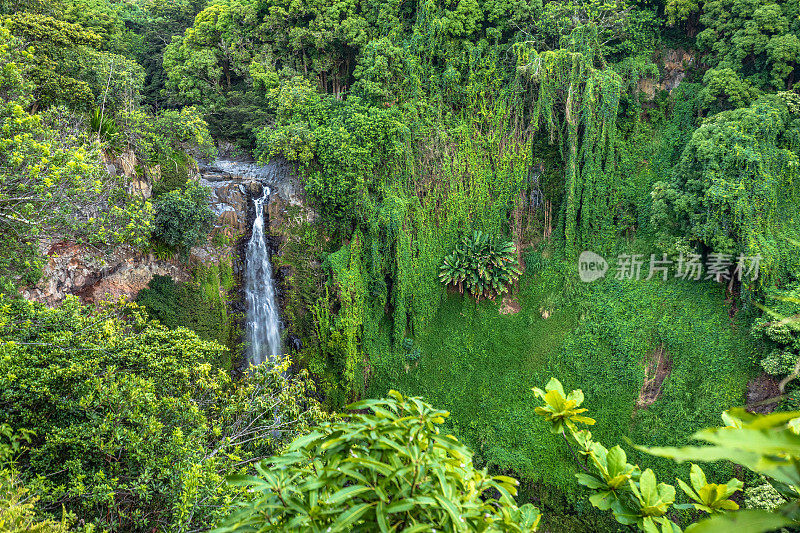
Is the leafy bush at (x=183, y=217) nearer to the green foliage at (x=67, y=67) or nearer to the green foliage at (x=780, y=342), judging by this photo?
the green foliage at (x=67, y=67)

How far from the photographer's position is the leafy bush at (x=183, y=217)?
10.8 meters

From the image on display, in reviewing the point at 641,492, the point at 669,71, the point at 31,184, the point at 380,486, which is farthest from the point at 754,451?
the point at 669,71

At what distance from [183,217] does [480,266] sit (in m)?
8.17

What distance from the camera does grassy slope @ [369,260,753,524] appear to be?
11.6 meters

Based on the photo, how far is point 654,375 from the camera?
1231cm

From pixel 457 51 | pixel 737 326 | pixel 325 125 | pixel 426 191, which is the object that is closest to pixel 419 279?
pixel 426 191

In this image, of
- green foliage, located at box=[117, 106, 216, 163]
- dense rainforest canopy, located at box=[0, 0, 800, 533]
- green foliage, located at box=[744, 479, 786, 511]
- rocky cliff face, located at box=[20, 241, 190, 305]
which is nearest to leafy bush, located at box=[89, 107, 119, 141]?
dense rainforest canopy, located at box=[0, 0, 800, 533]

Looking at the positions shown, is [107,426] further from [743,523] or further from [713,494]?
[743,523]

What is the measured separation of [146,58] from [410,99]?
10858mm

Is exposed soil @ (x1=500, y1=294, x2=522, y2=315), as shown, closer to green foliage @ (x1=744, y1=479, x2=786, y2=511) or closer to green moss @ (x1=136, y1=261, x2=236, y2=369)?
green foliage @ (x1=744, y1=479, x2=786, y2=511)

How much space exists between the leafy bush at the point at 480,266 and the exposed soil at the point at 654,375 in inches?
169

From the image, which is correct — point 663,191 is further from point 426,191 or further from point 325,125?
point 325,125

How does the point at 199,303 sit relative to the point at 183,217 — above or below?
below

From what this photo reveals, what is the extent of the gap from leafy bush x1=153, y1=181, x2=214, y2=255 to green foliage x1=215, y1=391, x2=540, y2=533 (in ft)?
34.0
